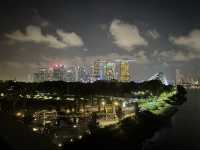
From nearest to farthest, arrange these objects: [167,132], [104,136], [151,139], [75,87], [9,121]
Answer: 1. [9,121]
2. [104,136]
3. [151,139]
4. [167,132]
5. [75,87]

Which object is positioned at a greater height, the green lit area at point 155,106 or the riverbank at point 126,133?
the green lit area at point 155,106

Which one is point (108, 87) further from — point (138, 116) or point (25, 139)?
point (25, 139)

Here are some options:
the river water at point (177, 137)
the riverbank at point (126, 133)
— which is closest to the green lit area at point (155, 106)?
the river water at point (177, 137)

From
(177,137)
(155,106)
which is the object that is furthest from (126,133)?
(155,106)

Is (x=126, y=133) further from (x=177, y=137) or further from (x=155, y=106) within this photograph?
(x=155, y=106)

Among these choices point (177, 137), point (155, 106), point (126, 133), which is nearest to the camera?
point (126, 133)

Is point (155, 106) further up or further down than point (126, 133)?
further up

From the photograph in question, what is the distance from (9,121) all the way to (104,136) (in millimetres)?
10479

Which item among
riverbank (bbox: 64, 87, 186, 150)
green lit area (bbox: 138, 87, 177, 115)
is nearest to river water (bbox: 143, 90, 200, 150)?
riverbank (bbox: 64, 87, 186, 150)

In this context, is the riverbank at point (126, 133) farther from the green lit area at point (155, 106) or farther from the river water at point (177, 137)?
the green lit area at point (155, 106)

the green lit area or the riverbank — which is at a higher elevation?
the green lit area

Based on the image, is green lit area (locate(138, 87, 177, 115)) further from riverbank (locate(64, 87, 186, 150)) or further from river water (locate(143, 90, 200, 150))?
riverbank (locate(64, 87, 186, 150))

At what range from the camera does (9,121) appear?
13.0m

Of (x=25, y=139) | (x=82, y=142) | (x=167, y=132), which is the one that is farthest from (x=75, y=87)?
(x=25, y=139)
